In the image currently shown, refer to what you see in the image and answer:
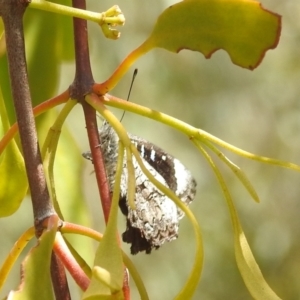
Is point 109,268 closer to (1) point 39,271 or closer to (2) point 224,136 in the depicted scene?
(1) point 39,271

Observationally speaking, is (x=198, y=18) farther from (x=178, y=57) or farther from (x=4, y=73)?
(x=178, y=57)

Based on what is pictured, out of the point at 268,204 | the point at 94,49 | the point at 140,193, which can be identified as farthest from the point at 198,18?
the point at 268,204

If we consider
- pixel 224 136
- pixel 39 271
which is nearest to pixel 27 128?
pixel 39 271

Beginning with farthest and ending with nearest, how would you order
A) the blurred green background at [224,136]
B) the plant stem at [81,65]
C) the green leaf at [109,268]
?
the blurred green background at [224,136] → the plant stem at [81,65] → the green leaf at [109,268]

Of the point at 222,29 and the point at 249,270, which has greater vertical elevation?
the point at 222,29

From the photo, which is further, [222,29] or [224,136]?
[224,136]

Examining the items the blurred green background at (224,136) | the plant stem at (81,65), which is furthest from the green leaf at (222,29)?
the blurred green background at (224,136)

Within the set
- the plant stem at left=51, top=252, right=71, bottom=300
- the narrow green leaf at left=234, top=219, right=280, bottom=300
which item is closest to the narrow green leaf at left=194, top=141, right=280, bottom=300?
the narrow green leaf at left=234, top=219, right=280, bottom=300

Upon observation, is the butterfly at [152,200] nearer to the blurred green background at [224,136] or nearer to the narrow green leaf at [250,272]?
the narrow green leaf at [250,272]

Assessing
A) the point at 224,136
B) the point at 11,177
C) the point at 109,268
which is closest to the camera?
the point at 109,268
